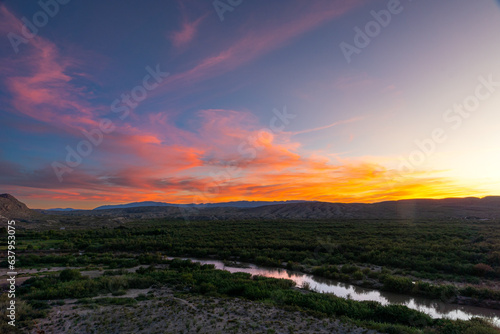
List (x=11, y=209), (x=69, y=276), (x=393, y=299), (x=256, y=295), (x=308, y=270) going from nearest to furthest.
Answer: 1. (x=256, y=295)
2. (x=393, y=299)
3. (x=69, y=276)
4. (x=308, y=270)
5. (x=11, y=209)

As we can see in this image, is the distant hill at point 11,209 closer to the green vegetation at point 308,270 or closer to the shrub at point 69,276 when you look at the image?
the green vegetation at point 308,270

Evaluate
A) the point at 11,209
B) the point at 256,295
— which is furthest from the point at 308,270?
the point at 11,209

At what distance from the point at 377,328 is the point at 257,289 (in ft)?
23.9

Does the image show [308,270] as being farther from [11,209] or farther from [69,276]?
[11,209]

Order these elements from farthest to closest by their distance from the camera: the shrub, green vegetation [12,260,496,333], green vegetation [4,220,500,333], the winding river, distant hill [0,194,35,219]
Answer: distant hill [0,194,35,219], the shrub, the winding river, green vegetation [4,220,500,333], green vegetation [12,260,496,333]

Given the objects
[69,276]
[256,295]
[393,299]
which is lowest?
[393,299]

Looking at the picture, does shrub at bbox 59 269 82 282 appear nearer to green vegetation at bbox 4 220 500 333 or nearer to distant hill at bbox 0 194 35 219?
green vegetation at bbox 4 220 500 333

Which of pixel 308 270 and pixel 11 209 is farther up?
pixel 11 209

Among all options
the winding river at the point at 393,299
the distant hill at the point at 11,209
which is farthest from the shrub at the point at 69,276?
the distant hill at the point at 11,209

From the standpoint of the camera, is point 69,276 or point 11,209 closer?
point 69,276

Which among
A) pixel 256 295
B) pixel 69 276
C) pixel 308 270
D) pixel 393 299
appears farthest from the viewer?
pixel 308 270

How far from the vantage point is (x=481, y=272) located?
66.4ft

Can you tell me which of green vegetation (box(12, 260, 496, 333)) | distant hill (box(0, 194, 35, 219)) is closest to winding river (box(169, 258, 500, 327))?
green vegetation (box(12, 260, 496, 333))

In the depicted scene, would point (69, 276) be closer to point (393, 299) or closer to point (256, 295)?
point (256, 295)
